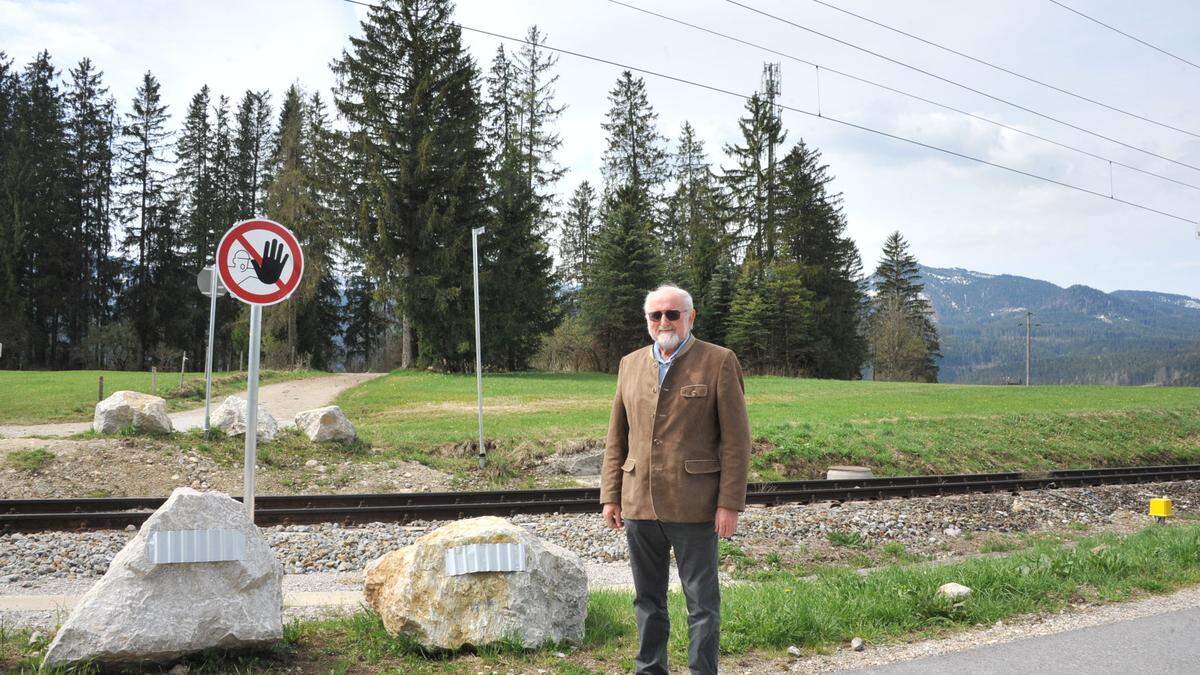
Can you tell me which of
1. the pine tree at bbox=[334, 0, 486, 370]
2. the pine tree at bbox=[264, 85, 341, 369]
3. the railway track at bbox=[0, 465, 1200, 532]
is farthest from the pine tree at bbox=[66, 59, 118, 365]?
the railway track at bbox=[0, 465, 1200, 532]

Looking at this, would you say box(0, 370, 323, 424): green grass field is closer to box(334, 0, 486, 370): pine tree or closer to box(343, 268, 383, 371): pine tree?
box(334, 0, 486, 370): pine tree

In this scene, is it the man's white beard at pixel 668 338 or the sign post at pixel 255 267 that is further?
the sign post at pixel 255 267

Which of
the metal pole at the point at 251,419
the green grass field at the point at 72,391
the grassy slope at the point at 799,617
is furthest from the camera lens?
the green grass field at the point at 72,391

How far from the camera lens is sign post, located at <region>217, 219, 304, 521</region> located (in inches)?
244

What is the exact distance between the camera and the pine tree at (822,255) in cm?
5772

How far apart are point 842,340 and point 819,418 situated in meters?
40.1

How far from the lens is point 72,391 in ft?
86.1

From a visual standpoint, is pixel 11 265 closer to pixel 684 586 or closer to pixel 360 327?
pixel 360 327

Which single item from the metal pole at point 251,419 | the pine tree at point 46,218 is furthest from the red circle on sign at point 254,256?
the pine tree at point 46,218

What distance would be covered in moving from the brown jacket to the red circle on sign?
3.30 m

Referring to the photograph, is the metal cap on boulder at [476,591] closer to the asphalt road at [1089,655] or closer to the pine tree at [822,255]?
the asphalt road at [1089,655]

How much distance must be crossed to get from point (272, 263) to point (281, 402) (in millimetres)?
21924

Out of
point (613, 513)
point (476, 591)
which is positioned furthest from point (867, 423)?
point (613, 513)

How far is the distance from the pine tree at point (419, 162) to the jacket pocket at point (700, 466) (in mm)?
35267
